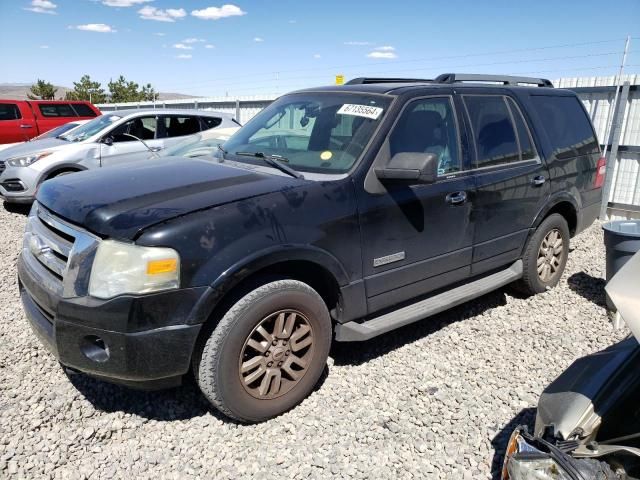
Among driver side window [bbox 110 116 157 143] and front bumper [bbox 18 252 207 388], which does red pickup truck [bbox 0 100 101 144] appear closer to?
driver side window [bbox 110 116 157 143]

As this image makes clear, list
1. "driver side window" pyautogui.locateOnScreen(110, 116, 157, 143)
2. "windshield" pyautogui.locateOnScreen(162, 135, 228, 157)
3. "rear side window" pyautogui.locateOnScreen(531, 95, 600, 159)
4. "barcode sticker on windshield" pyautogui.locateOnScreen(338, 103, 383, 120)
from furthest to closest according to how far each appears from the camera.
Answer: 1. "driver side window" pyautogui.locateOnScreen(110, 116, 157, 143)
2. "rear side window" pyautogui.locateOnScreen(531, 95, 600, 159)
3. "windshield" pyautogui.locateOnScreen(162, 135, 228, 157)
4. "barcode sticker on windshield" pyautogui.locateOnScreen(338, 103, 383, 120)

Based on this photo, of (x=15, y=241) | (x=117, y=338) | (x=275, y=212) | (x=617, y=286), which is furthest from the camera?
(x=15, y=241)

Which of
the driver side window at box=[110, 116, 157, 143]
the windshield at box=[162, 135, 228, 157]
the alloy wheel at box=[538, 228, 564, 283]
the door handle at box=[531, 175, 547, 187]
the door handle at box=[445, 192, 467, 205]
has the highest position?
the windshield at box=[162, 135, 228, 157]

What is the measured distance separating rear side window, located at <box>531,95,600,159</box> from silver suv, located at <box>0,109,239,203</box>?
17.7 ft

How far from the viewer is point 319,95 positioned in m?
3.88

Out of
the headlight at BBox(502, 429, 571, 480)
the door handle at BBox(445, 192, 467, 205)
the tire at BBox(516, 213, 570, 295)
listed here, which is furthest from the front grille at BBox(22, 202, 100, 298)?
the tire at BBox(516, 213, 570, 295)

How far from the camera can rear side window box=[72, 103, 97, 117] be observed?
14.8 m

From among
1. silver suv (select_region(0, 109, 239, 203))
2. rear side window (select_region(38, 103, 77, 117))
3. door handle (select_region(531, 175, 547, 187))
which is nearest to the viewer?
door handle (select_region(531, 175, 547, 187))

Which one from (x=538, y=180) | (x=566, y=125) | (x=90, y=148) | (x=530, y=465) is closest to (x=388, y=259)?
(x=530, y=465)

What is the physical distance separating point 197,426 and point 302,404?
66 centimetres

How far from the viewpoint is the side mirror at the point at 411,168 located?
120 inches

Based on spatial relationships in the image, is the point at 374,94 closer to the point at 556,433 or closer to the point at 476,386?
the point at 476,386

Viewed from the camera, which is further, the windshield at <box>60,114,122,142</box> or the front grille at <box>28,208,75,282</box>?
the windshield at <box>60,114,122,142</box>

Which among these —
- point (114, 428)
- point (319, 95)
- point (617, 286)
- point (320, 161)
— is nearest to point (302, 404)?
point (114, 428)
